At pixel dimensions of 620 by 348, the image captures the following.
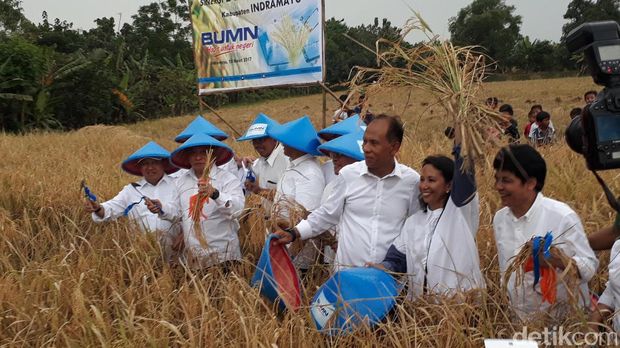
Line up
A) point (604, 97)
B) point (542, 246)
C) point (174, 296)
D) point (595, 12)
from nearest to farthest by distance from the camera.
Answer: point (604, 97)
point (542, 246)
point (174, 296)
point (595, 12)

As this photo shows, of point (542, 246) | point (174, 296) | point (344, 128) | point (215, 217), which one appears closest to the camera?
point (542, 246)

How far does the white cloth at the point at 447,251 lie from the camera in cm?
245

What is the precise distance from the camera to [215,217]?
131 inches

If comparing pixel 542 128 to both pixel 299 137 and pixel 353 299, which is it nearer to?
pixel 299 137

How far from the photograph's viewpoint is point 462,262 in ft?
8.13

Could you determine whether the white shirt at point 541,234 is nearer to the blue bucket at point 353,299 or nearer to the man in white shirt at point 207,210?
the blue bucket at point 353,299

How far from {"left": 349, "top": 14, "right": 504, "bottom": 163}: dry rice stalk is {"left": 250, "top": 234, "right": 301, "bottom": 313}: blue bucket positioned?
0.87m

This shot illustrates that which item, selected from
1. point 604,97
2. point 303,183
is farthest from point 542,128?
point 604,97

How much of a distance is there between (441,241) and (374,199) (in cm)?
43

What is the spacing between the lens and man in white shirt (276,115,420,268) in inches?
107

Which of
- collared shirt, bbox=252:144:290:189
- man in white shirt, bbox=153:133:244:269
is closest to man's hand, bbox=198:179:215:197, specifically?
man in white shirt, bbox=153:133:244:269

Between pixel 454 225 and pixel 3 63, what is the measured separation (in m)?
16.2

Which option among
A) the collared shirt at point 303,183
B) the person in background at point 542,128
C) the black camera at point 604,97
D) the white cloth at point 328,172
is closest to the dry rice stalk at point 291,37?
the white cloth at point 328,172

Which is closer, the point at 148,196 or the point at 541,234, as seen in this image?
the point at 541,234
